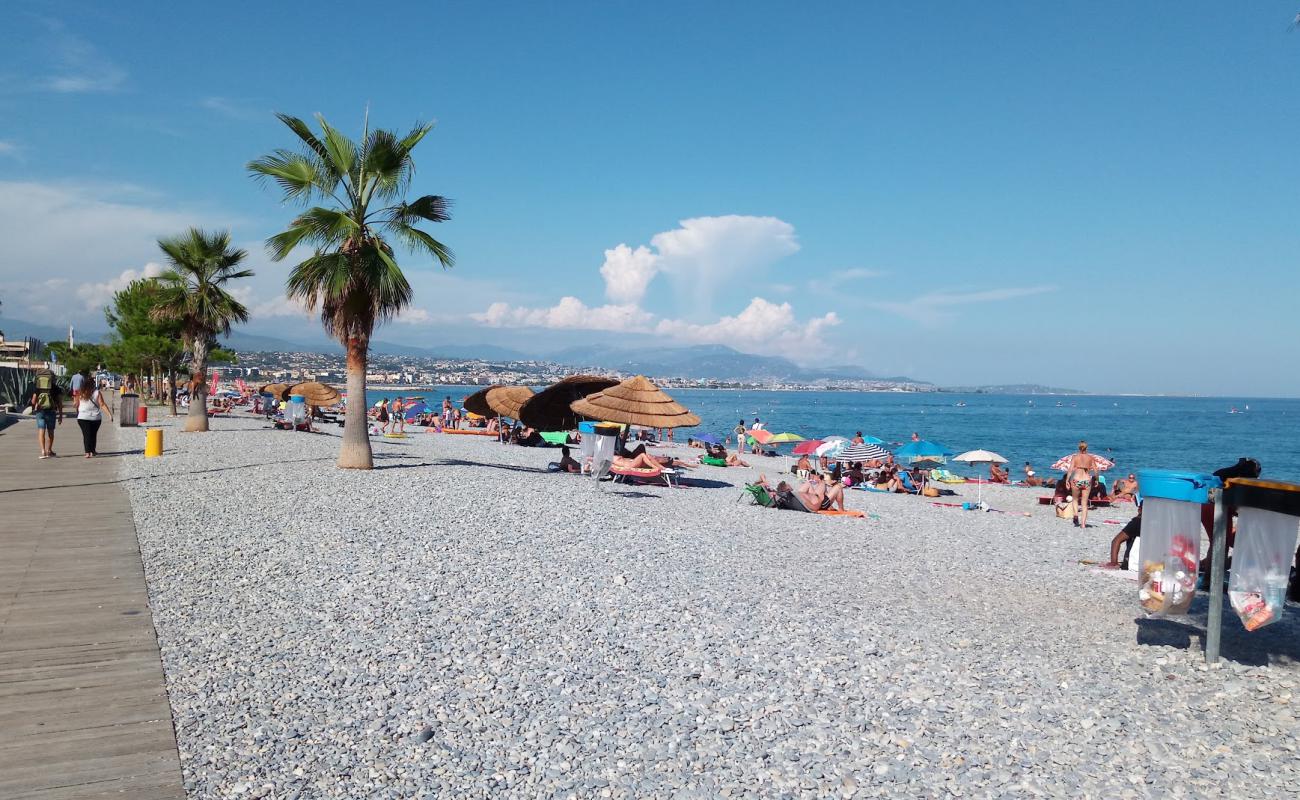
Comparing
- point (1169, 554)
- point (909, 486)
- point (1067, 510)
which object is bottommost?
Answer: point (909, 486)

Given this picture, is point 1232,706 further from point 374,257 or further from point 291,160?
point 291,160

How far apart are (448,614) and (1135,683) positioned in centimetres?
459

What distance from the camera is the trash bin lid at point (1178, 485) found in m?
5.16

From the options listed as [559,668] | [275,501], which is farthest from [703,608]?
[275,501]

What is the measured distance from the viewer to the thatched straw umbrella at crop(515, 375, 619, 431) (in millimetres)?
18594

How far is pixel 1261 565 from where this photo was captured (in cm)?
500

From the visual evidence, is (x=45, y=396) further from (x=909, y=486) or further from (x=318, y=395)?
(x=318, y=395)

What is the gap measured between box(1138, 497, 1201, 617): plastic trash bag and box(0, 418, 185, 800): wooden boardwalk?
5.64 metres

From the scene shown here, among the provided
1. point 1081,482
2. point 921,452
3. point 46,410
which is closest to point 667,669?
point 1081,482

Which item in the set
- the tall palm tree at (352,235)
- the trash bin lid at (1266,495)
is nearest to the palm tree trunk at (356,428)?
the tall palm tree at (352,235)

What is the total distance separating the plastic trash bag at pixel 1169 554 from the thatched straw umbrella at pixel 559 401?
1374 centimetres

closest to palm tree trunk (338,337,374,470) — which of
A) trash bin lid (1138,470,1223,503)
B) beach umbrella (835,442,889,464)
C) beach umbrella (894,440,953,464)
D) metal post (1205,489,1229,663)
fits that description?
beach umbrella (835,442,889,464)

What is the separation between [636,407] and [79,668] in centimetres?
1101

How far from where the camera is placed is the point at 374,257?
1283cm
